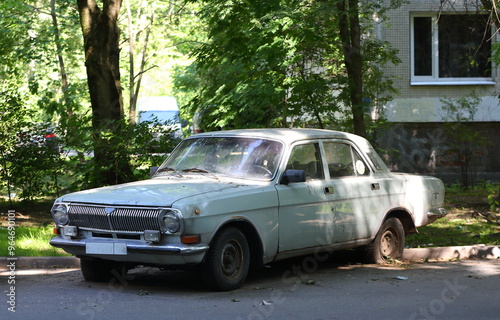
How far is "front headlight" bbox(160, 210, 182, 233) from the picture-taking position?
22.9ft

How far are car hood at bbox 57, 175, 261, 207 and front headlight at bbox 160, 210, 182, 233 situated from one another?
0.32 ft

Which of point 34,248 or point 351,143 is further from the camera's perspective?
point 34,248

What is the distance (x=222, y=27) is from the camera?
14367mm

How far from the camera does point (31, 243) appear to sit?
34.9 feet

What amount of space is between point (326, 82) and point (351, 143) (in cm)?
440

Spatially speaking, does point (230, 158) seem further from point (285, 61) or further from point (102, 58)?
point (102, 58)

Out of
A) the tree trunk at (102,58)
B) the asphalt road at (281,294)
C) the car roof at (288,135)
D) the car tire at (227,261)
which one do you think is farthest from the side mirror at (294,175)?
the tree trunk at (102,58)

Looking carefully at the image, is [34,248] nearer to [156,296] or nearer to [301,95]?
[156,296]

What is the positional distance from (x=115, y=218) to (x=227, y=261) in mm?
1195

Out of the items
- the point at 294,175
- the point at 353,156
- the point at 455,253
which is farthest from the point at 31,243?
the point at 455,253

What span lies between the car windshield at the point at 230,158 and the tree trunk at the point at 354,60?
17.9ft

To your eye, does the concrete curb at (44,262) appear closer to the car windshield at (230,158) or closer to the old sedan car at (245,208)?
the old sedan car at (245,208)

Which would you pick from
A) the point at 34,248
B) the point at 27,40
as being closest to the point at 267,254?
the point at 34,248

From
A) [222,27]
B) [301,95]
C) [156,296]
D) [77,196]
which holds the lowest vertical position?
[156,296]
